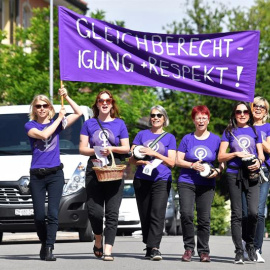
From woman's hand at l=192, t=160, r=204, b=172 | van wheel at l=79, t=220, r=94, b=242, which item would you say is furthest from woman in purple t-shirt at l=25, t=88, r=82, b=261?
van wheel at l=79, t=220, r=94, b=242

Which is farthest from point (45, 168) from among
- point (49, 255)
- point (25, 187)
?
point (25, 187)

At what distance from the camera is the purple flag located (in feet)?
43.0

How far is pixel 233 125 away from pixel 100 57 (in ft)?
6.56

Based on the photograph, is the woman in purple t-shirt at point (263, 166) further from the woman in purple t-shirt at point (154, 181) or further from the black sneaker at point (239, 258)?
the woman in purple t-shirt at point (154, 181)

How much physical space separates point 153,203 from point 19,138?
4.97 metres

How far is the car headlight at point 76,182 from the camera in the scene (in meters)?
16.0

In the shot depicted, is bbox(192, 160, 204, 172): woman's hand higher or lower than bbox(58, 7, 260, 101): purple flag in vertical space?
lower

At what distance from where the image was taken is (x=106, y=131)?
11.9 meters

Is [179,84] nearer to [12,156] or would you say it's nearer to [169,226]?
[12,156]

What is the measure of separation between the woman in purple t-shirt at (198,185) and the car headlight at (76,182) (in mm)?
4013

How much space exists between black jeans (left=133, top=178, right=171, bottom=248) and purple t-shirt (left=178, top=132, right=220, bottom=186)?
275 mm

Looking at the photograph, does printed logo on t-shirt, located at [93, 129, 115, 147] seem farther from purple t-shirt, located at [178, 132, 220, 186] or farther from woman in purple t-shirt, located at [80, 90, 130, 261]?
purple t-shirt, located at [178, 132, 220, 186]

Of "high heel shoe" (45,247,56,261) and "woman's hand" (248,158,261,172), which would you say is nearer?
"woman's hand" (248,158,261,172)

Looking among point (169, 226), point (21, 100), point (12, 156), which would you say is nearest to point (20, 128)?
point (12, 156)
